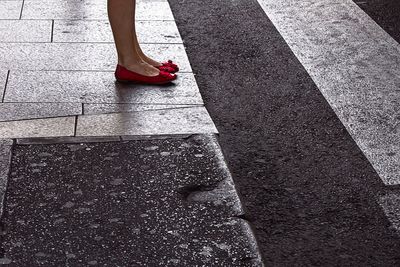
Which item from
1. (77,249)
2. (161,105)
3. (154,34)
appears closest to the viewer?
(77,249)

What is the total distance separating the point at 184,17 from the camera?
26.0ft

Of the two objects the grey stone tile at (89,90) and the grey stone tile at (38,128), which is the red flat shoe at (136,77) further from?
the grey stone tile at (38,128)

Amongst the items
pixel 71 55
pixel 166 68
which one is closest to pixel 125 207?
pixel 166 68

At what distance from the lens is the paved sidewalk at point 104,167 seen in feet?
13.8

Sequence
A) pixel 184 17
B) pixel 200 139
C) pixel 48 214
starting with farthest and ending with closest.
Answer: pixel 184 17, pixel 200 139, pixel 48 214

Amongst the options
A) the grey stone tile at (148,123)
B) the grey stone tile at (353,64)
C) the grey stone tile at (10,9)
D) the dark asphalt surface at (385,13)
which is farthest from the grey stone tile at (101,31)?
the dark asphalt surface at (385,13)

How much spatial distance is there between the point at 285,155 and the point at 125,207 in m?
1.09

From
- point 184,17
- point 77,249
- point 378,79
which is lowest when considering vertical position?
point 184,17

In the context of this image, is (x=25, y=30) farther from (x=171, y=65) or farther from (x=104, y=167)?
(x=104, y=167)

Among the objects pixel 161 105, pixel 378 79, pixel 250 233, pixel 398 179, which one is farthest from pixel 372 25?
pixel 250 233

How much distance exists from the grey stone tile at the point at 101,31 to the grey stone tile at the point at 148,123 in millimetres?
1537

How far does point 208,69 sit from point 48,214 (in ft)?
8.03

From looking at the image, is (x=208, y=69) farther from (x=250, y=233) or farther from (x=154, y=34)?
(x=250, y=233)

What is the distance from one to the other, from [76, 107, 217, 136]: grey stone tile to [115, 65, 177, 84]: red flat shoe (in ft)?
1.58
